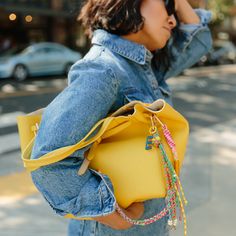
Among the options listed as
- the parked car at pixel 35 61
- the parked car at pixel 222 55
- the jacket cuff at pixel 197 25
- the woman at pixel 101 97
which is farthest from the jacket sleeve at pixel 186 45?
the parked car at pixel 222 55

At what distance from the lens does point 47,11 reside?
707 inches

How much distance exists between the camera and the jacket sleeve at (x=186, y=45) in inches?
69.0

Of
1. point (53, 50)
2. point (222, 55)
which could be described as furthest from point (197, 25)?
point (222, 55)

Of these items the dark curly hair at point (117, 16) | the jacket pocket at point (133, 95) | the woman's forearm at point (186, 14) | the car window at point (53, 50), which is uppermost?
the dark curly hair at point (117, 16)

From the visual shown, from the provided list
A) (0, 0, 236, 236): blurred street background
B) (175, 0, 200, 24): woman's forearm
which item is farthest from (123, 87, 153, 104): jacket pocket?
(0, 0, 236, 236): blurred street background

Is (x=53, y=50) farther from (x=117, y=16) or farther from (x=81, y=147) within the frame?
(x=81, y=147)

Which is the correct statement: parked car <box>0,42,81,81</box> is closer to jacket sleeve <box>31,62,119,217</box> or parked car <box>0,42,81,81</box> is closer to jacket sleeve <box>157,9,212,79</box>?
jacket sleeve <box>157,9,212,79</box>

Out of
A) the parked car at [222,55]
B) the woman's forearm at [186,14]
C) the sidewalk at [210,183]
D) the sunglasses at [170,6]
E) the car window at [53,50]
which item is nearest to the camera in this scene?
the sunglasses at [170,6]

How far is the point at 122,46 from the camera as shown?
1.30 m

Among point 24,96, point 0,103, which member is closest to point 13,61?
point 24,96

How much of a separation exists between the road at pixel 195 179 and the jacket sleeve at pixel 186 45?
177 centimetres

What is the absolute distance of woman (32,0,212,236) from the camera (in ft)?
3.62

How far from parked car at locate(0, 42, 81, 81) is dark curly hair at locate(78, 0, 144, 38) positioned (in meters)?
12.8

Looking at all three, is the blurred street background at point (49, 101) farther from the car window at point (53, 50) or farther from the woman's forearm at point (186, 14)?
the woman's forearm at point (186, 14)
